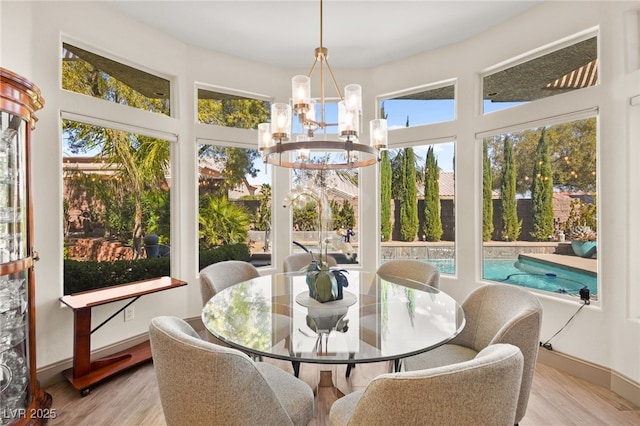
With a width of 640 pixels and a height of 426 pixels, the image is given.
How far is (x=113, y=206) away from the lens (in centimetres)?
300

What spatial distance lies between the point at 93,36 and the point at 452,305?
360 centimetres

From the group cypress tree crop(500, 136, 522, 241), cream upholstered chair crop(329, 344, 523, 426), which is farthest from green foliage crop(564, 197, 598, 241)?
cream upholstered chair crop(329, 344, 523, 426)

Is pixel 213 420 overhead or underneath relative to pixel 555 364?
overhead

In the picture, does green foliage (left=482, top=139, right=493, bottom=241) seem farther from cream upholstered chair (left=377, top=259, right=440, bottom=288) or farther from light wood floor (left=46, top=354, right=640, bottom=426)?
light wood floor (left=46, top=354, right=640, bottom=426)

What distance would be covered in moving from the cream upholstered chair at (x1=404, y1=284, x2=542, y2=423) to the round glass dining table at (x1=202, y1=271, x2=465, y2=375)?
7.7 inches

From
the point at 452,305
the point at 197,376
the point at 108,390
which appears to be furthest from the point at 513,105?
the point at 108,390

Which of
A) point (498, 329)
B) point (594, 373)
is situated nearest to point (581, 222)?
point (594, 373)

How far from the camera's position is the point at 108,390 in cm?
238

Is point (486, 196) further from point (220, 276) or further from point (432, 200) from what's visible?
point (220, 276)

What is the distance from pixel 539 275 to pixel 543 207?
64 centimetres

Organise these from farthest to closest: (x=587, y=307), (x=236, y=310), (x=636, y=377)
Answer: (x=587, y=307) < (x=636, y=377) < (x=236, y=310)

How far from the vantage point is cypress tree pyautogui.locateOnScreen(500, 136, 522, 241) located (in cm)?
314

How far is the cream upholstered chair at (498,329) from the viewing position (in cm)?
150

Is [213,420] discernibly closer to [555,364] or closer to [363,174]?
[555,364]
